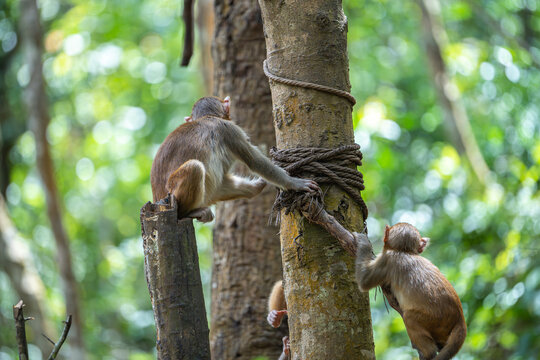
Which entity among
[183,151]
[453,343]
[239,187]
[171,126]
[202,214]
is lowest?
[453,343]

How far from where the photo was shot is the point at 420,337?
3262 mm

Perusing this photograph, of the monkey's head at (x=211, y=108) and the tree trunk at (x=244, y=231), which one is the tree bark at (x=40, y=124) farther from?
the monkey's head at (x=211, y=108)

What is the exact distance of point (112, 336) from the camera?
15328mm

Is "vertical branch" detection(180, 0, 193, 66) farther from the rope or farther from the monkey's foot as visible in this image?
the rope

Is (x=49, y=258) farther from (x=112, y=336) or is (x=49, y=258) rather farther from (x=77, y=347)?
(x=77, y=347)

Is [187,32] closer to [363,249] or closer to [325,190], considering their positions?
[325,190]

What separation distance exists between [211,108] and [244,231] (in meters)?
1.44

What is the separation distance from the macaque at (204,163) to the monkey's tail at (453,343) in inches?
60.2

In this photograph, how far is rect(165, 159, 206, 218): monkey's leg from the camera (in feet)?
13.4

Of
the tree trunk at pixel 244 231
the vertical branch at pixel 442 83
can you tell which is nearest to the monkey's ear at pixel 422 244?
the tree trunk at pixel 244 231

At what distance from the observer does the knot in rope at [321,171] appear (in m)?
3.18

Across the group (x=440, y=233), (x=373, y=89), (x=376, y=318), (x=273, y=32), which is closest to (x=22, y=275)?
(x=376, y=318)

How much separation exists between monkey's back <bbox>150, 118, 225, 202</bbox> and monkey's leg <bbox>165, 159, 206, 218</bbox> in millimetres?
277

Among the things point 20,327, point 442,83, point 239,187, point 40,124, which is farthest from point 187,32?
point 442,83
